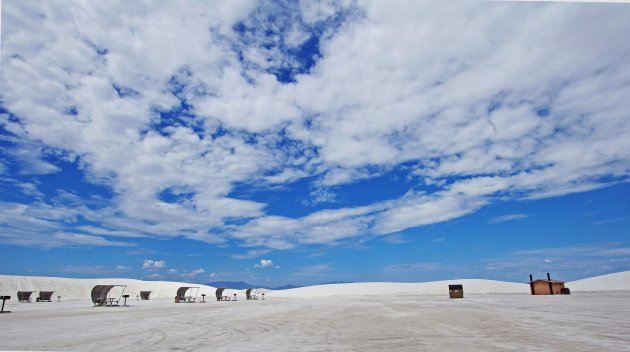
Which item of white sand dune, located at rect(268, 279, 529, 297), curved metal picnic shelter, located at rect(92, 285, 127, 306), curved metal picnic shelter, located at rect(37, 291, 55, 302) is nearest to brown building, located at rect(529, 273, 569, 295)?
white sand dune, located at rect(268, 279, 529, 297)

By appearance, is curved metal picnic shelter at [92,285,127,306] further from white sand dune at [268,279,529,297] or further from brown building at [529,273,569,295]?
brown building at [529,273,569,295]

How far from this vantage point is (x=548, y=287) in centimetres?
5416

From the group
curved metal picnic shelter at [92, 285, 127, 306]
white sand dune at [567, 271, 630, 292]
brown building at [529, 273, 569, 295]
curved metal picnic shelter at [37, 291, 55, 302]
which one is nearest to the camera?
curved metal picnic shelter at [92, 285, 127, 306]

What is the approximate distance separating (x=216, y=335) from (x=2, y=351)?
18.4 ft

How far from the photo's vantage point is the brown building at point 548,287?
53828mm

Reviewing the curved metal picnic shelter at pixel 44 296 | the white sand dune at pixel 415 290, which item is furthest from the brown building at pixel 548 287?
the curved metal picnic shelter at pixel 44 296

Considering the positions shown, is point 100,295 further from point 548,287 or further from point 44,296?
point 548,287

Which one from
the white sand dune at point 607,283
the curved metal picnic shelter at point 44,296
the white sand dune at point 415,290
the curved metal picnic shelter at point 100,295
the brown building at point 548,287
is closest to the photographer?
the curved metal picnic shelter at point 100,295

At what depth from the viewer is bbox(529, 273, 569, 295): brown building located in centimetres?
5383

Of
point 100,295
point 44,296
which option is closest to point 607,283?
point 100,295

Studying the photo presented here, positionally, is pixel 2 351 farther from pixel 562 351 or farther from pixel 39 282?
pixel 39 282

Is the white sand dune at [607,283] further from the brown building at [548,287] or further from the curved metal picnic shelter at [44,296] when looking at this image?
the curved metal picnic shelter at [44,296]

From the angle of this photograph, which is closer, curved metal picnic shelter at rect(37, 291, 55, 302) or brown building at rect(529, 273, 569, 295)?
curved metal picnic shelter at rect(37, 291, 55, 302)

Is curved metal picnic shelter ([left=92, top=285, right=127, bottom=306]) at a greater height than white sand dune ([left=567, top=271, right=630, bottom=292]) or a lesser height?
lesser
